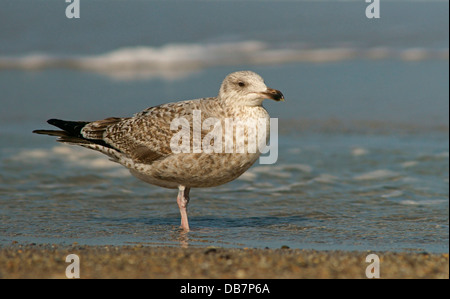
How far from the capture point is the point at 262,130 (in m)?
6.36

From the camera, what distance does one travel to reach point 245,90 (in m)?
6.45

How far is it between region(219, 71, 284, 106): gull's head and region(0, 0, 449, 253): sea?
1159 millimetres

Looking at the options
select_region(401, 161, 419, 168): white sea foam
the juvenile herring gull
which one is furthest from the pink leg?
select_region(401, 161, 419, 168): white sea foam

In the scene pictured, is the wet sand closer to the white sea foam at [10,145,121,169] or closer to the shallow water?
the shallow water

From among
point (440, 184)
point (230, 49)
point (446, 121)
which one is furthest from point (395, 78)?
point (440, 184)

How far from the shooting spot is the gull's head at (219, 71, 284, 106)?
252 inches

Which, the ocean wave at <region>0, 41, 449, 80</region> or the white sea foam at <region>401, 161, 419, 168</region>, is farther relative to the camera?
the ocean wave at <region>0, 41, 449, 80</region>

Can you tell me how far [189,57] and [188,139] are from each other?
9517mm

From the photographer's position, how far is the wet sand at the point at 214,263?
16.1ft

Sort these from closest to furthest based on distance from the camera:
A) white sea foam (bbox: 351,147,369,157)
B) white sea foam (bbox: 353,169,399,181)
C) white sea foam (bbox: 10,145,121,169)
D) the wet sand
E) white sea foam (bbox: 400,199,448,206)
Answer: the wet sand → white sea foam (bbox: 400,199,448,206) → white sea foam (bbox: 353,169,399,181) → white sea foam (bbox: 10,145,121,169) → white sea foam (bbox: 351,147,369,157)

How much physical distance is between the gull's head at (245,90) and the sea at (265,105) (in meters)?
1.16

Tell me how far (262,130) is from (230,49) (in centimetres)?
1030

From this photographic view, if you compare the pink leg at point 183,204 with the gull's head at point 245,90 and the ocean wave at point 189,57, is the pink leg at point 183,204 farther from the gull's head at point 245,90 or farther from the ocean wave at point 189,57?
the ocean wave at point 189,57

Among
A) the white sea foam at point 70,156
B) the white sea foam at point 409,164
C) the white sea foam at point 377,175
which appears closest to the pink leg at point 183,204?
the white sea foam at point 70,156
